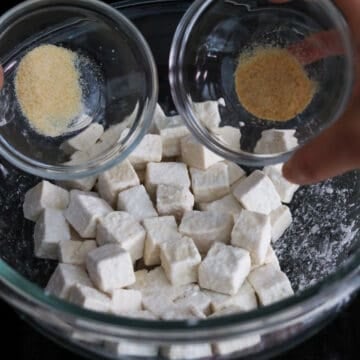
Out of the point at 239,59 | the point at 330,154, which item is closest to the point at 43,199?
the point at 239,59

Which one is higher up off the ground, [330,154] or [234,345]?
[330,154]

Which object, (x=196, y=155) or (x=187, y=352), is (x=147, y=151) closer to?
(x=196, y=155)

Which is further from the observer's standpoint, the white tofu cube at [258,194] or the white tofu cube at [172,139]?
the white tofu cube at [172,139]

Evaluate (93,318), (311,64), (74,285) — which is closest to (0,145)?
(74,285)

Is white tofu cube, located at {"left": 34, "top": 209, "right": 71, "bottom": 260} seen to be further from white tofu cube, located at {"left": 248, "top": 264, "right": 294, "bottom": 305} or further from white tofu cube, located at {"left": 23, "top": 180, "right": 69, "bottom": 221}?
white tofu cube, located at {"left": 248, "top": 264, "right": 294, "bottom": 305}

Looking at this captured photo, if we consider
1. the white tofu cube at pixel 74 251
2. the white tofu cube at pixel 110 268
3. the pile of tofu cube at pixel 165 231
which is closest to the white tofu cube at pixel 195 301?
the pile of tofu cube at pixel 165 231

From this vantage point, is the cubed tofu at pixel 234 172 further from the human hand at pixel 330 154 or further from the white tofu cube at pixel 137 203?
the human hand at pixel 330 154

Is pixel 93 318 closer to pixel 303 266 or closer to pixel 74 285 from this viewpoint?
pixel 74 285
